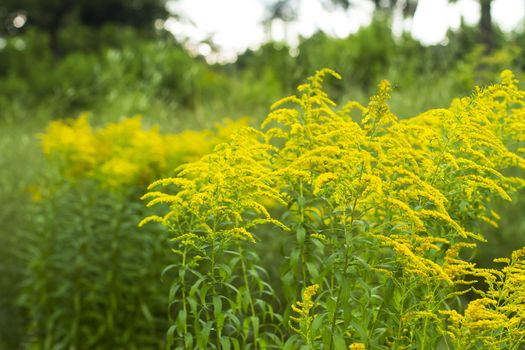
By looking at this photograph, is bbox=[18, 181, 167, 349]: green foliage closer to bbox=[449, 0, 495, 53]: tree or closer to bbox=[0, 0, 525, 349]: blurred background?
bbox=[0, 0, 525, 349]: blurred background

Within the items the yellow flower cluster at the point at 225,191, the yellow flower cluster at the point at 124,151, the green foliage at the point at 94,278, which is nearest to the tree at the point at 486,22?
the yellow flower cluster at the point at 124,151

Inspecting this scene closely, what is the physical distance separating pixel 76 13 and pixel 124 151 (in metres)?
15.0

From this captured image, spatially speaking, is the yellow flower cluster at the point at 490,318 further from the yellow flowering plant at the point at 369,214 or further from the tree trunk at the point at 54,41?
the tree trunk at the point at 54,41

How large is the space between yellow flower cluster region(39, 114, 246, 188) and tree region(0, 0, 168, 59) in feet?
44.7

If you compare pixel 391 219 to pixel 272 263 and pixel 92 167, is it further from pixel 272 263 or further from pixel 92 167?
pixel 92 167

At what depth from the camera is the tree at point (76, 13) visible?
18.3m

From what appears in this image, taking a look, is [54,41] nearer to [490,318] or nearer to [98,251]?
[98,251]

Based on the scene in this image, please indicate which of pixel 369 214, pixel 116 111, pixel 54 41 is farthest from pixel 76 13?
pixel 369 214

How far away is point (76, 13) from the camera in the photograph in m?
19.3

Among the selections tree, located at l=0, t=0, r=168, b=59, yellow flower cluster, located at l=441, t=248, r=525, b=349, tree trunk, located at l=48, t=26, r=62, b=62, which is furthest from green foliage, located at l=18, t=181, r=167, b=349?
→ tree trunk, located at l=48, t=26, r=62, b=62

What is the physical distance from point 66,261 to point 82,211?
0.38 m

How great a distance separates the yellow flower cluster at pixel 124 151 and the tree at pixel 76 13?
13.6m

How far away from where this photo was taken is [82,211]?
5121 millimetres

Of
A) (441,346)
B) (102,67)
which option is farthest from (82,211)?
(102,67)
